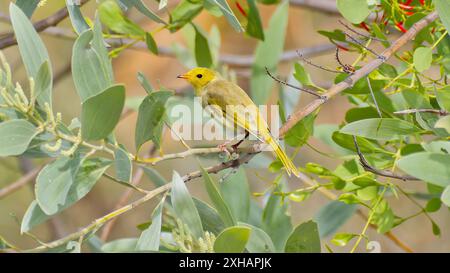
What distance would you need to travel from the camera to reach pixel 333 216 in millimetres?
1740

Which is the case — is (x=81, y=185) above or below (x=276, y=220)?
above

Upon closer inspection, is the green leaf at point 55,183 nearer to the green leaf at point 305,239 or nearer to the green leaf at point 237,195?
the green leaf at point 305,239

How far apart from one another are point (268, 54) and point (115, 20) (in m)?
0.57

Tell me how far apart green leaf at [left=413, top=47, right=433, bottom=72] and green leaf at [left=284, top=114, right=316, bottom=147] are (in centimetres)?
21

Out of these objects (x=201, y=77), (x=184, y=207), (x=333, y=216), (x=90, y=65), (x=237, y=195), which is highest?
(x=90, y=65)

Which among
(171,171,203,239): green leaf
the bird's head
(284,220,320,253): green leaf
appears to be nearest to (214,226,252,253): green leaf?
(171,171,203,239): green leaf

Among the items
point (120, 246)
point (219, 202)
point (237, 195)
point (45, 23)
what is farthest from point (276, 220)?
point (45, 23)

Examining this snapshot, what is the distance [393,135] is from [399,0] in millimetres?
365

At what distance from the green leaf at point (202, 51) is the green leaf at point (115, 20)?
6.8 inches

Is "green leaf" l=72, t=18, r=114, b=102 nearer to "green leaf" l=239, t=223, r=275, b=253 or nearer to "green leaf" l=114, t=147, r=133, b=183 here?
"green leaf" l=114, t=147, r=133, b=183

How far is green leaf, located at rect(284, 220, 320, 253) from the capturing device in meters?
1.21

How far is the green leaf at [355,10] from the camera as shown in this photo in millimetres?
1212

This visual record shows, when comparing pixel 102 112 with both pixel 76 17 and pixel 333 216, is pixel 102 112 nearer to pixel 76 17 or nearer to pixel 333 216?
pixel 76 17
